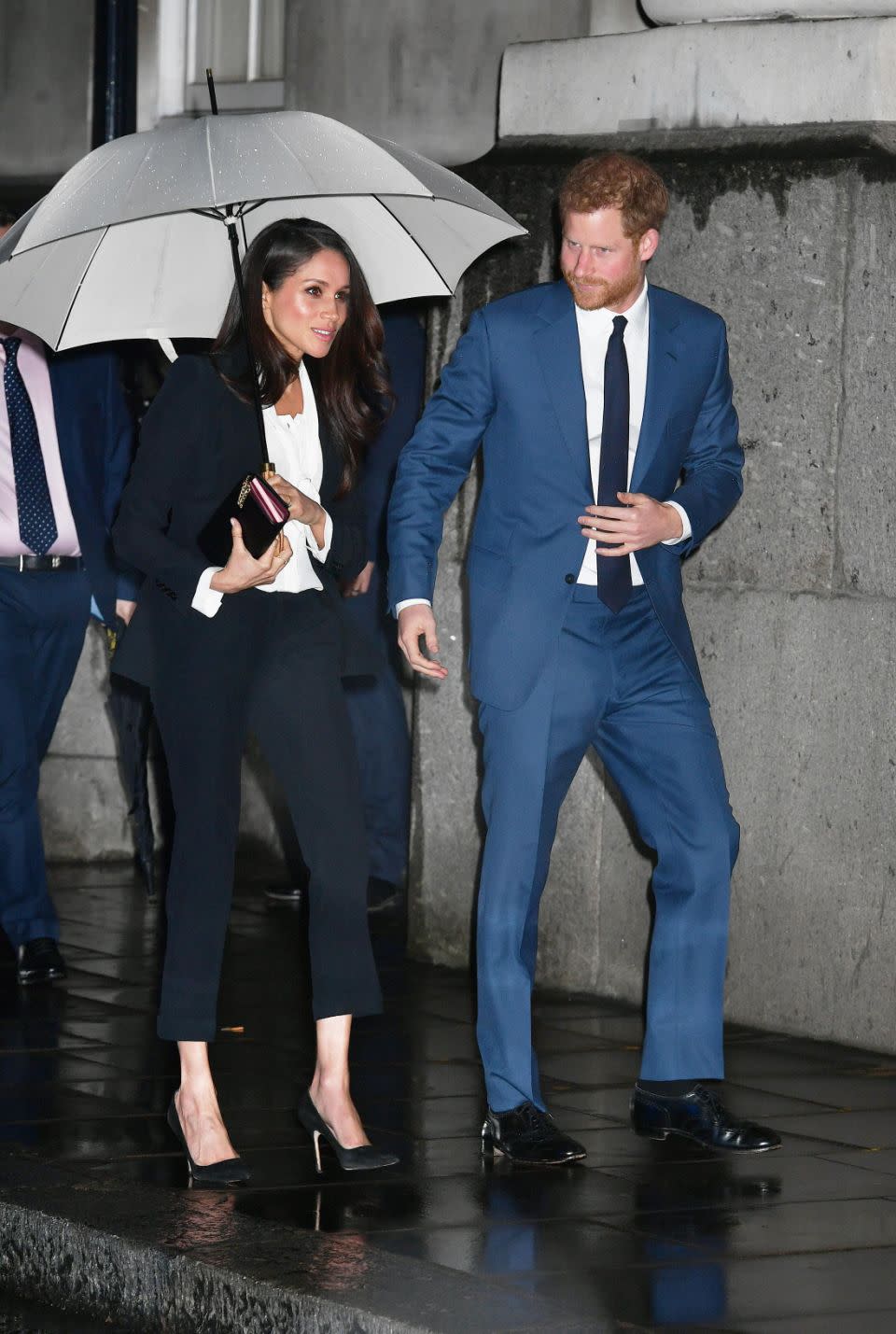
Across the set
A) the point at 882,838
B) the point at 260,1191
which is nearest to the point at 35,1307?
the point at 260,1191

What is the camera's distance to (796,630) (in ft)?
23.0

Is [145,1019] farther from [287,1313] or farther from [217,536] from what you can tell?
[287,1313]

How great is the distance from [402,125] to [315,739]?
504 cm

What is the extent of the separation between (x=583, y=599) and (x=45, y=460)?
2.74m

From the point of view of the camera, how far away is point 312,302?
5.39 metres

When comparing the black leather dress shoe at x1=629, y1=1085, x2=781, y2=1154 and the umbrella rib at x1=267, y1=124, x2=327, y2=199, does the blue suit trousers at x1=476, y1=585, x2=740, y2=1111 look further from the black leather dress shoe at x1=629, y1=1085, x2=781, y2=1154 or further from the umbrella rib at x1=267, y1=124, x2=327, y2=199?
the umbrella rib at x1=267, y1=124, x2=327, y2=199

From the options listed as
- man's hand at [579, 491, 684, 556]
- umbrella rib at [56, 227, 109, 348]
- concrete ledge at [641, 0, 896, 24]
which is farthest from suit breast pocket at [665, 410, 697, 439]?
concrete ledge at [641, 0, 896, 24]

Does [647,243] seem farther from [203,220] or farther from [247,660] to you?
[247,660]

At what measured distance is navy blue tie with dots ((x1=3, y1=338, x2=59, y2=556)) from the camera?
7.83 meters

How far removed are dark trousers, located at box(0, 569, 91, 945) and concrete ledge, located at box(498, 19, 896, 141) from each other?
78.5 inches

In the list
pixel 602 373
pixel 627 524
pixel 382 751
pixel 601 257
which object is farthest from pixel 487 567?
pixel 382 751

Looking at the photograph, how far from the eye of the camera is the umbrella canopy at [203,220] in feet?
17.2

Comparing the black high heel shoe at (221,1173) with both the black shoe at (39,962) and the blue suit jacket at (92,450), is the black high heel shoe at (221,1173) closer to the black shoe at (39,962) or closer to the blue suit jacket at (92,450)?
→ the black shoe at (39,962)

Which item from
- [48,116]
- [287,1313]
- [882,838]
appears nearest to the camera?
[287,1313]
